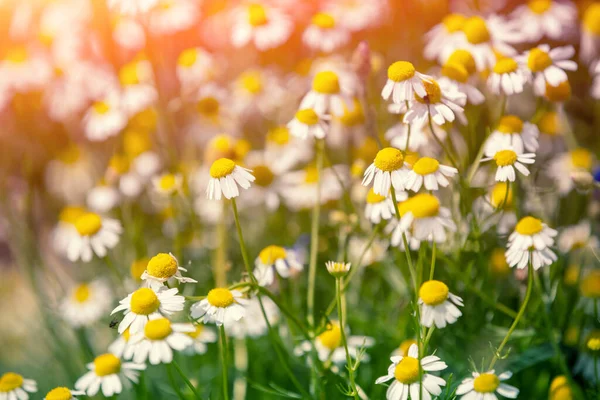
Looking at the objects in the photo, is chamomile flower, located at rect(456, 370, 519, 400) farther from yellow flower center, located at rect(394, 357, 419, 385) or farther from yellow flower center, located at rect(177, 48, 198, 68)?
yellow flower center, located at rect(177, 48, 198, 68)

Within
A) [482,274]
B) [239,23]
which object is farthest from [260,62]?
[482,274]

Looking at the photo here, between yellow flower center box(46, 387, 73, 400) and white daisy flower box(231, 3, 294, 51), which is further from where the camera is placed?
white daisy flower box(231, 3, 294, 51)

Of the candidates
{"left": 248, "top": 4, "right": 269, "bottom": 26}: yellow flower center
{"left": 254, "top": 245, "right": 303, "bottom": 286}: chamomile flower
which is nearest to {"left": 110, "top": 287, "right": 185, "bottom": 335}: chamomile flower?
{"left": 254, "top": 245, "right": 303, "bottom": 286}: chamomile flower

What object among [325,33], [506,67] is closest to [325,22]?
[325,33]

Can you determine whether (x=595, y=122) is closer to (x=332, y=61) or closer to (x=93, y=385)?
(x=332, y=61)

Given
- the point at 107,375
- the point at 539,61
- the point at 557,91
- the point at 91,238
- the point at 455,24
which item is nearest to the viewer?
the point at 107,375

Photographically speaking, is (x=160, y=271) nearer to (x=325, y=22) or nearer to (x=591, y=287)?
(x=591, y=287)

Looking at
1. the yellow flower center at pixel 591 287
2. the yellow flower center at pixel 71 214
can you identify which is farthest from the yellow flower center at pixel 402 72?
the yellow flower center at pixel 71 214
